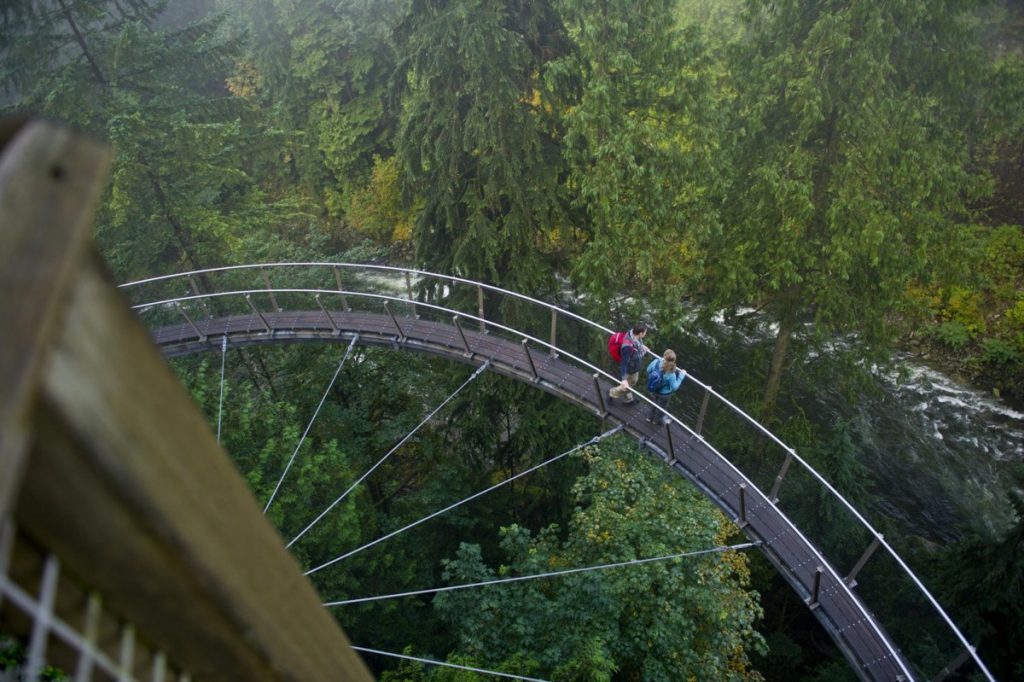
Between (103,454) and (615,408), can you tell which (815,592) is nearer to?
(615,408)

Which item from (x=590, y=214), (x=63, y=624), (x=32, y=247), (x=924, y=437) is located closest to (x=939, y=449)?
(x=924, y=437)

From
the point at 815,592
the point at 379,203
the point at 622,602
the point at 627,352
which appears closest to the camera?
the point at 815,592

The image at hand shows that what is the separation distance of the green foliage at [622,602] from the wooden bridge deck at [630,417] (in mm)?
1512

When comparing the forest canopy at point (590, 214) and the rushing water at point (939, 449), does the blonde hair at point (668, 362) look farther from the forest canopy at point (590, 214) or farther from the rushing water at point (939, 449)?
the rushing water at point (939, 449)

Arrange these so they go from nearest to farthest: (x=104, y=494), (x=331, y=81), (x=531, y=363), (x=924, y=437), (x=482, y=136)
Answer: (x=104, y=494) < (x=531, y=363) < (x=482, y=136) < (x=924, y=437) < (x=331, y=81)

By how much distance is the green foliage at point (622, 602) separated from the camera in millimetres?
8828

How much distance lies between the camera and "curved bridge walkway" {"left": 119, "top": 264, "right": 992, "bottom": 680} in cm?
676

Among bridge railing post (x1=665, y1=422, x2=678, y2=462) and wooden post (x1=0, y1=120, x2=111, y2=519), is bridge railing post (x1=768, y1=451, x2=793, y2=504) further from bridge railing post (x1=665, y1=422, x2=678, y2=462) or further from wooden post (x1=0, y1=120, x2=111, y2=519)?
wooden post (x1=0, y1=120, x2=111, y2=519)

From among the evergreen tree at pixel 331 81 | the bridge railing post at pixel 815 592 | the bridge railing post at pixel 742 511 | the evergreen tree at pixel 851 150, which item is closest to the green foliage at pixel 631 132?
the evergreen tree at pixel 851 150

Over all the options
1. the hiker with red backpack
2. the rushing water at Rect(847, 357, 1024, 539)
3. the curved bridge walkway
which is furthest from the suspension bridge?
the rushing water at Rect(847, 357, 1024, 539)

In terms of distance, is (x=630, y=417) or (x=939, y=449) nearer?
(x=630, y=417)

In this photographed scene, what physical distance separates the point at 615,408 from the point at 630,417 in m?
0.26

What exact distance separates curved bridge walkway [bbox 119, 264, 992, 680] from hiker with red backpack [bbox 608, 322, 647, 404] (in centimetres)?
22

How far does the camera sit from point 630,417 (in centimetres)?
922
